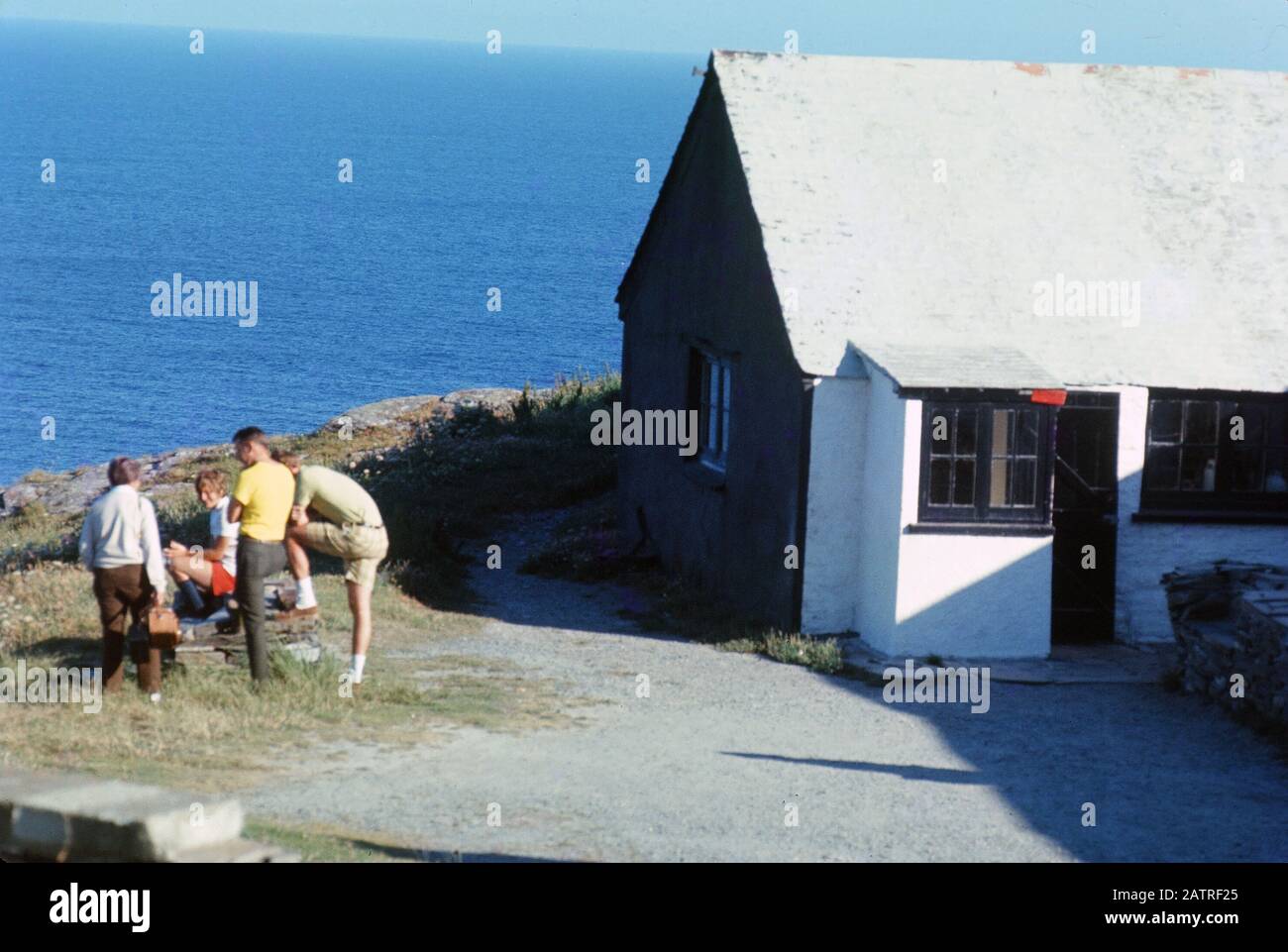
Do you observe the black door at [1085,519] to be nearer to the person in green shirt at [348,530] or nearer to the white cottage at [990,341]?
the white cottage at [990,341]

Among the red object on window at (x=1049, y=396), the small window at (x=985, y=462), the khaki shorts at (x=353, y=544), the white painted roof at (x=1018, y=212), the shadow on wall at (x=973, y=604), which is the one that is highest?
the white painted roof at (x=1018, y=212)

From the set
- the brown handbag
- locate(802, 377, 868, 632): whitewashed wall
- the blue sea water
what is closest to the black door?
locate(802, 377, 868, 632): whitewashed wall

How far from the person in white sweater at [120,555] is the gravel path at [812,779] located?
2.02m

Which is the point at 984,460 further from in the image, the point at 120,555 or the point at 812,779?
the point at 120,555

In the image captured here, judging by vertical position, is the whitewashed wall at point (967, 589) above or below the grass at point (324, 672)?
above

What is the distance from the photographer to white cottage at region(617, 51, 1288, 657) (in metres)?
14.6

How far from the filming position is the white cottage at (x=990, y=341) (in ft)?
47.9

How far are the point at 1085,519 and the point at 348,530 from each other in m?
7.00

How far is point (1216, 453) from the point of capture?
51.4 ft

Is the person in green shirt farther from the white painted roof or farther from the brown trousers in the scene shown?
the white painted roof

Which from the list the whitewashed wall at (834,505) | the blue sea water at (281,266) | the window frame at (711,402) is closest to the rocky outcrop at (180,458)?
the window frame at (711,402)

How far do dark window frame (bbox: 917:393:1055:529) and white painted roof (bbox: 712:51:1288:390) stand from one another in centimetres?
24

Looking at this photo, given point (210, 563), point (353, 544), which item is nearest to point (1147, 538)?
point (353, 544)
